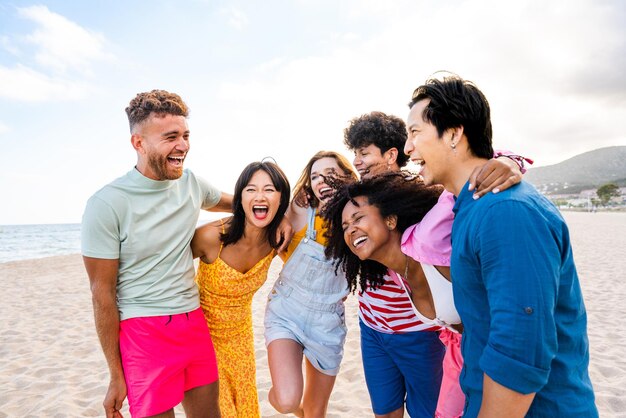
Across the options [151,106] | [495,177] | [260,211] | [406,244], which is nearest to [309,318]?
[260,211]

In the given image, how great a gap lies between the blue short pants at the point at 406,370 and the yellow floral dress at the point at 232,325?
3.66ft

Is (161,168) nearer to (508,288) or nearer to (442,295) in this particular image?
(442,295)

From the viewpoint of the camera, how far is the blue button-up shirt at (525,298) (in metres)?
1.25

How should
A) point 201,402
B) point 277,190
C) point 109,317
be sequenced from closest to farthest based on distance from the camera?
point 109,317 → point 201,402 → point 277,190

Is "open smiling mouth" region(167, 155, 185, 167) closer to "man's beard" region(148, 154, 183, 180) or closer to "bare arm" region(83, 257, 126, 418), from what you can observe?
"man's beard" region(148, 154, 183, 180)

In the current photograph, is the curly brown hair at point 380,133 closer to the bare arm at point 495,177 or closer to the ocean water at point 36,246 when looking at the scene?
the bare arm at point 495,177

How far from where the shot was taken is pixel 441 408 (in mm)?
2455

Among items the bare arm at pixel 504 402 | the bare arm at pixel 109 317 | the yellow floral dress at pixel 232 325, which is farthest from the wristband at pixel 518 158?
the bare arm at pixel 109 317

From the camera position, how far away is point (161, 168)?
2.90 meters

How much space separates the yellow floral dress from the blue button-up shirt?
2170mm

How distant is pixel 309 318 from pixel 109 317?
1563mm

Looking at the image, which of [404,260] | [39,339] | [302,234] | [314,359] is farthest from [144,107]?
[39,339]

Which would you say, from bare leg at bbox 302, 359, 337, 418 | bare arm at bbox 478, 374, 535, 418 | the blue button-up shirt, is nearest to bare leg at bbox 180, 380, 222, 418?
bare leg at bbox 302, 359, 337, 418

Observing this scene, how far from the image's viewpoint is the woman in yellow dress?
3.31 m
